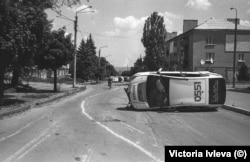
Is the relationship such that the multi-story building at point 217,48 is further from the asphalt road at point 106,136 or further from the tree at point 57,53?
the asphalt road at point 106,136

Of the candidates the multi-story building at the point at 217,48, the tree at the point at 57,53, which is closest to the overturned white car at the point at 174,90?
the tree at the point at 57,53

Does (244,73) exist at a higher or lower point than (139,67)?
lower

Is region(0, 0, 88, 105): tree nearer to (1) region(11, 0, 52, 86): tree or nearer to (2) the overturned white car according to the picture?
(1) region(11, 0, 52, 86): tree

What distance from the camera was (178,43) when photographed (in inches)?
2822

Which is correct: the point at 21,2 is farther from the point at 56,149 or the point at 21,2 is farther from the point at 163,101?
the point at 56,149

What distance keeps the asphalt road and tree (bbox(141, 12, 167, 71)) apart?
48829mm

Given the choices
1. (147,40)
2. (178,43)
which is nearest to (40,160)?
(147,40)

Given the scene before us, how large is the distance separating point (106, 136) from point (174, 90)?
7.17m

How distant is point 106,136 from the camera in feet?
30.6

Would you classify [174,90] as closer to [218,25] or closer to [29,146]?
[29,146]

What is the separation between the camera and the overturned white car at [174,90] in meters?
15.9

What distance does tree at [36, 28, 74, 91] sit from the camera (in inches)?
1068

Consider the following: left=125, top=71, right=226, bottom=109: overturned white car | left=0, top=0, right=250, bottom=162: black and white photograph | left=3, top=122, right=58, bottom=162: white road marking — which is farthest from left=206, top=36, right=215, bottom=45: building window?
left=3, top=122, right=58, bottom=162: white road marking

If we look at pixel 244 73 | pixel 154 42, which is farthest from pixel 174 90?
pixel 154 42
